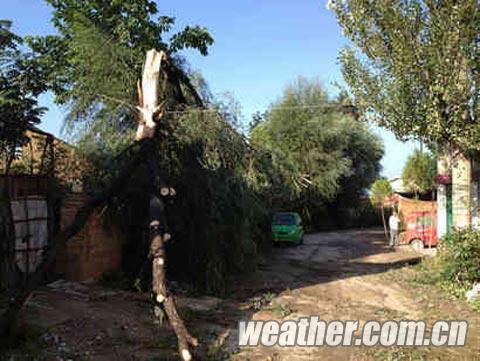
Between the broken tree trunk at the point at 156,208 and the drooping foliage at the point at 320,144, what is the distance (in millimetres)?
22796

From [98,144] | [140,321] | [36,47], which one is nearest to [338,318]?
[140,321]

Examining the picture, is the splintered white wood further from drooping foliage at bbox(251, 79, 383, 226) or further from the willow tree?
drooping foliage at bbox(251, 79, 383, 226)

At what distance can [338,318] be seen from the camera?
31.3 ft

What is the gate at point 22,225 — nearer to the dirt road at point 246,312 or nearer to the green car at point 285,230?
the dirt road at point 246,312

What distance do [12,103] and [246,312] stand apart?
5.85 metres

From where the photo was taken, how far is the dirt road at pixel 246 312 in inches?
277

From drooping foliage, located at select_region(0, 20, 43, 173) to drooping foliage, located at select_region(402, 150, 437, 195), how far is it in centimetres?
3101

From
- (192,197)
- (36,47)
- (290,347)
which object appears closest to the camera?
(290,347)

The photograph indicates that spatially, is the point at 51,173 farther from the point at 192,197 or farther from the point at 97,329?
the point at 97,329

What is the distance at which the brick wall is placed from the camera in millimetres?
10539

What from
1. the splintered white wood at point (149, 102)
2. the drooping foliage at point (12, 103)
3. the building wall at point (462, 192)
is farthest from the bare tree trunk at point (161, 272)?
the building wall at point (462, 192)

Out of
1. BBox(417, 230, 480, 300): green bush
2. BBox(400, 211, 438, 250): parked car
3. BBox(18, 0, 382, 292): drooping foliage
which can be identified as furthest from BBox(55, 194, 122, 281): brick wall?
BBox(400, 211, 438, 250): parked car

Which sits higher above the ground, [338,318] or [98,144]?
[98,144]

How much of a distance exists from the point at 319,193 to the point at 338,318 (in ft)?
77.8
